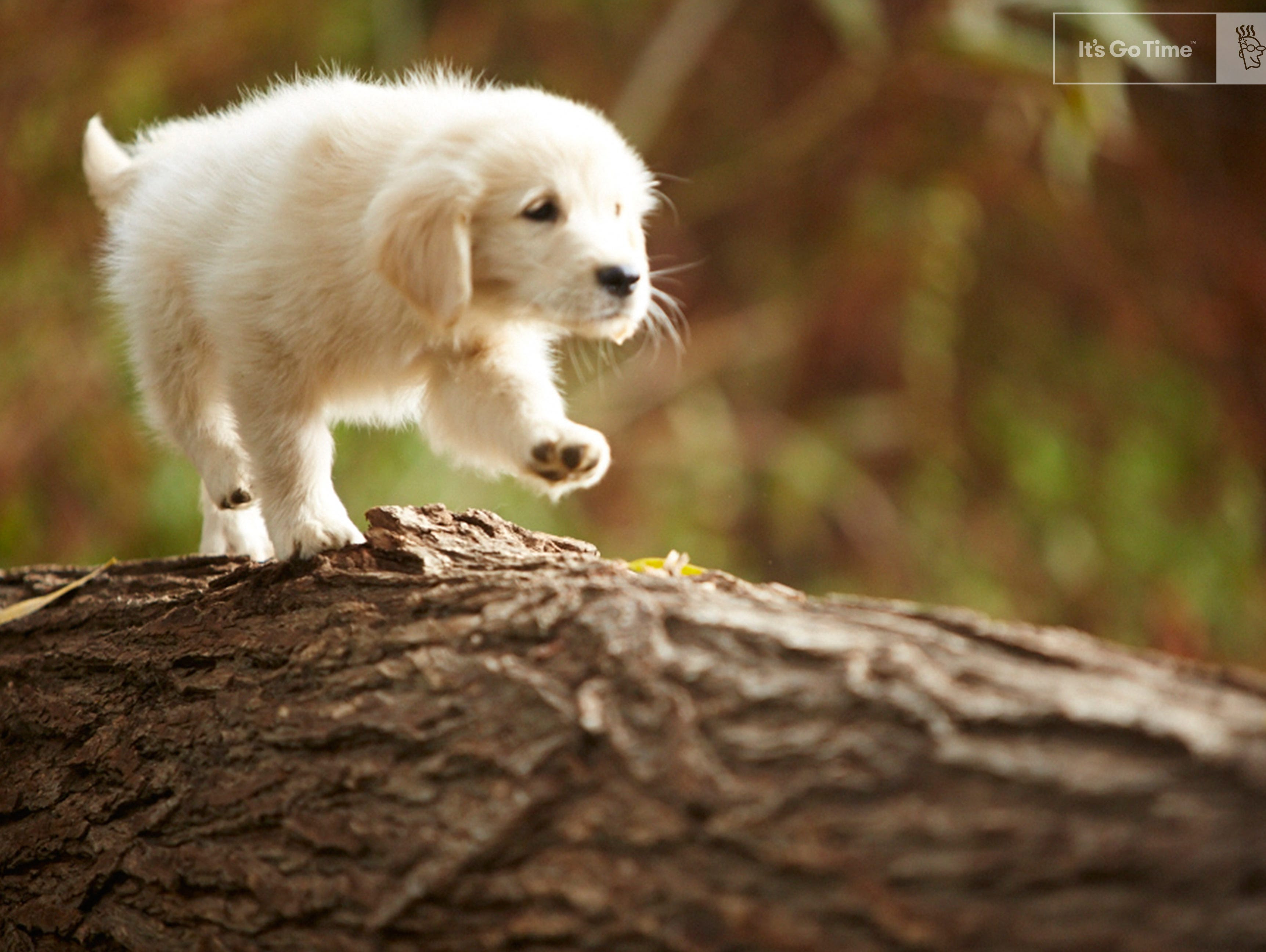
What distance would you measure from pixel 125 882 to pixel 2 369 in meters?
4.69

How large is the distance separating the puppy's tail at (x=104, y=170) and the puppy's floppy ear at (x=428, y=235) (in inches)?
50.3

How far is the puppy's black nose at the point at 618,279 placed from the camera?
248 cm

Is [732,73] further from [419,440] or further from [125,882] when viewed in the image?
[125,882]

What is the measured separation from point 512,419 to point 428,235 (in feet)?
1.57

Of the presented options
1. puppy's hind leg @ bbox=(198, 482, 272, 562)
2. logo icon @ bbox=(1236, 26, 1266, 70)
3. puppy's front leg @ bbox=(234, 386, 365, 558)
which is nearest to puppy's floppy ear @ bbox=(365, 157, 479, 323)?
puppy's front leg @ bbox=(234, 386, 365, 558)

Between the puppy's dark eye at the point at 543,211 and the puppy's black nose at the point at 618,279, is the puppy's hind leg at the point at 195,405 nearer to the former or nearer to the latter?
the puppy's dark eye at the point at 543,211

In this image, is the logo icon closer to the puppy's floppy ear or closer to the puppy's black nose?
the puppy's black nose

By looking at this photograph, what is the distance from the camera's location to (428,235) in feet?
7.80

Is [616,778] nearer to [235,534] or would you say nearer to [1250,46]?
[235,534]

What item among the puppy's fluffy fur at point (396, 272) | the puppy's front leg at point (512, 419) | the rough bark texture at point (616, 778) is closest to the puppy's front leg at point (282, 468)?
the puppy's fluffy fur at point (396, 272)

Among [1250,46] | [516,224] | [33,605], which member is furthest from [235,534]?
[1250,46]

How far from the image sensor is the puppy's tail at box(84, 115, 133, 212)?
10.9ft

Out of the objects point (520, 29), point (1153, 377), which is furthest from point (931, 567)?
point (520, 29)

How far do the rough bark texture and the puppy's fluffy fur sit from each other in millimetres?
307
